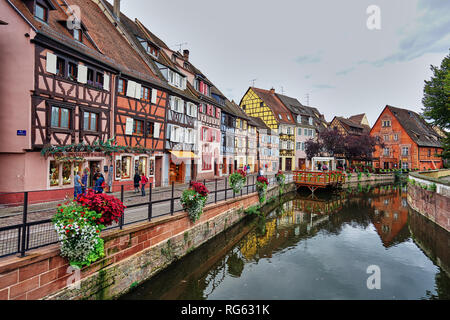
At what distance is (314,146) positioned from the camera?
40.8m

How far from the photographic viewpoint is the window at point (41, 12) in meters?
11.4

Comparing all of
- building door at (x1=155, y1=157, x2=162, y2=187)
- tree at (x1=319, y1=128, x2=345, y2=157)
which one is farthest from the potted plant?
tree at (x1=319, y1=128, x2=345, y2=157)

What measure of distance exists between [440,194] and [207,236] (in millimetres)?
14035

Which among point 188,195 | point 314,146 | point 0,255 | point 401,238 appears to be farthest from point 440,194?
point 314,146

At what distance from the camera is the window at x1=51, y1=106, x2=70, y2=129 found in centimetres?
1169

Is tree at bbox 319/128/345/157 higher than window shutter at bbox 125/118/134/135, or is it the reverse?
tree at bbox 319/128/345/157

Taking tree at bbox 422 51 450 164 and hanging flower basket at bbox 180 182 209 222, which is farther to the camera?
tree at bbox 422 51 450 164

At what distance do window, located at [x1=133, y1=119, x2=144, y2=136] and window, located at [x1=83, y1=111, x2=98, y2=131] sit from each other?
2904mm

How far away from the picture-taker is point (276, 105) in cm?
4559

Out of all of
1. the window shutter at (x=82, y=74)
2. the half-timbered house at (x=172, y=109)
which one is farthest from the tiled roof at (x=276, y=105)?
the window shutter at (x=82, y=74)

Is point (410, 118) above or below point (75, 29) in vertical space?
Answer: above

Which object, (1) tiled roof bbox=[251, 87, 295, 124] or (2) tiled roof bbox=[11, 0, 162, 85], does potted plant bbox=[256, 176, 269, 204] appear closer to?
(2) tiled roof bbox=[11, 0, 162, 85]

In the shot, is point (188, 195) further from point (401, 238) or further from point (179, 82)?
point (179, 82)

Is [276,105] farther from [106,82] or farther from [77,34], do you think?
[77,34]
